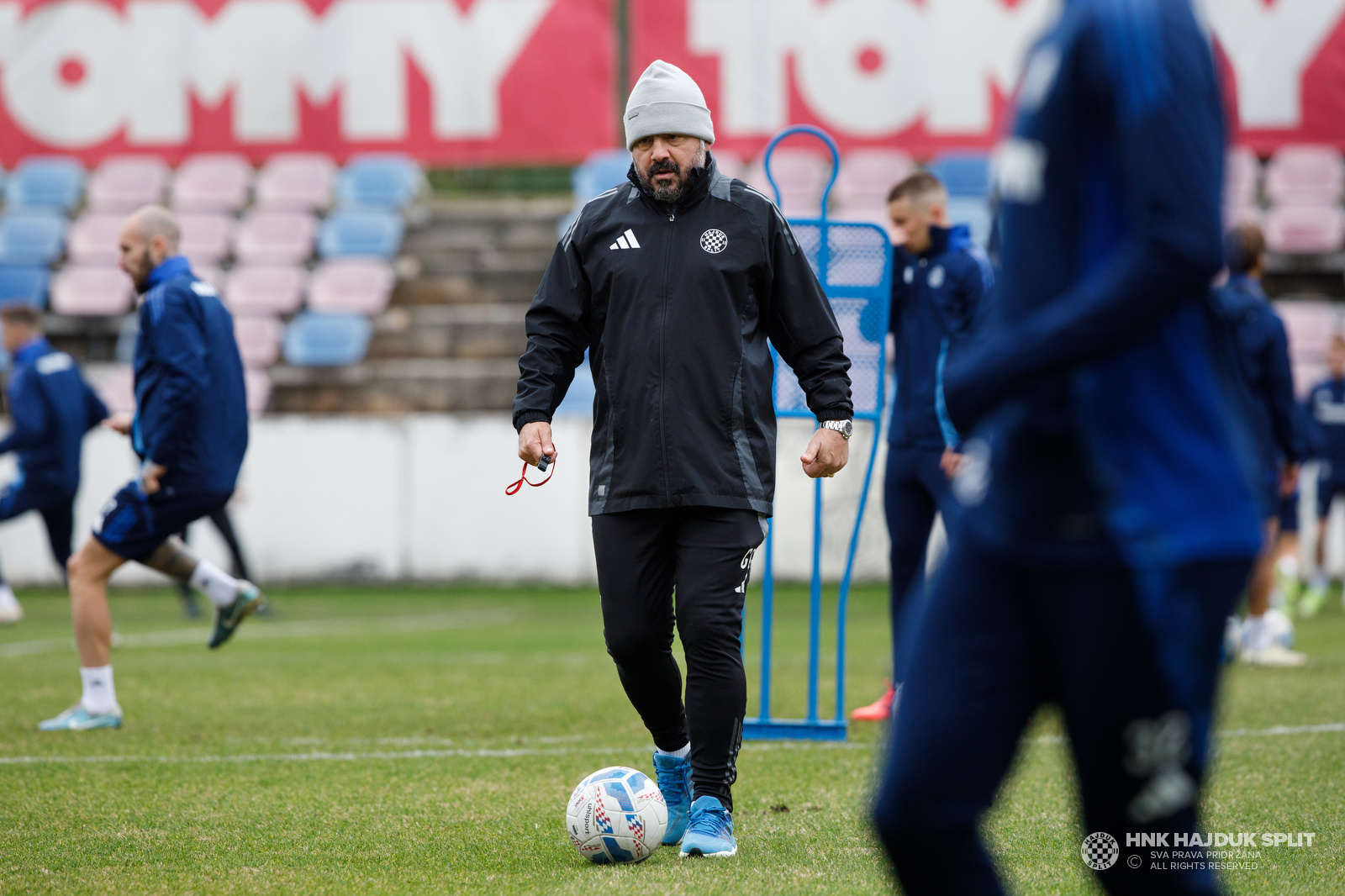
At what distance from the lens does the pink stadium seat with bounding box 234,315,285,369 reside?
1766 centimetres

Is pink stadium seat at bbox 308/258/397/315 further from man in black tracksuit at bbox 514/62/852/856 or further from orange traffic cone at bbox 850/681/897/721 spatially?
man in black tracksuit at bbox 514/62/852/856

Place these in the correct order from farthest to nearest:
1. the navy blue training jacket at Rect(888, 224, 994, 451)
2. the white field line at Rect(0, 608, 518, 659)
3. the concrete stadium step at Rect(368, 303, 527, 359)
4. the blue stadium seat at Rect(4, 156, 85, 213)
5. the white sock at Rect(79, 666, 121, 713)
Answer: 1. the blue stadium seat at Rect(4, 156, 85, 213)
2. the concrete stadium step at Rect(368, 303, 527, 359)
3. the white field line at Rect(0, 608, 518, 659)
4. the white sock at Rect(79, 666, 121, 713)
5. the navy blue training jacket at Rect(888, 224, 994, 451)

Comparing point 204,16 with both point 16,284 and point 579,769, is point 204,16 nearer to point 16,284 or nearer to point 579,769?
point 16,284

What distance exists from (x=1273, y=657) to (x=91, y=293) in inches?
579

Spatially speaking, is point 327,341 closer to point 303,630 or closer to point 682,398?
point 303,630

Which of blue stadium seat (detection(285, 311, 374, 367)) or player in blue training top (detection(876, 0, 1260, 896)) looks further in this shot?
blue stadium seat (detection(285, 311, 374, 367))

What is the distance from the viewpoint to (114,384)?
17.1 metres

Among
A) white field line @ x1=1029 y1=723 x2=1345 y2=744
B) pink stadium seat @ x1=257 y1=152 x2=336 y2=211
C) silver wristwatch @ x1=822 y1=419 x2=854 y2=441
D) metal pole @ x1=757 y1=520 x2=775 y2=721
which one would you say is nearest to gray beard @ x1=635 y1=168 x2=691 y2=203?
silver wristwatch @ x1=822 y1=419 x2=854 y2=441

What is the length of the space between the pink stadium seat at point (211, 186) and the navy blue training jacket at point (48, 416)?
8821 mm

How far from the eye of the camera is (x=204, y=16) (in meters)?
16.2

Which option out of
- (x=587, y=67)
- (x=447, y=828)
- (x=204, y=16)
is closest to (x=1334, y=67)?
(x=587, y=67)

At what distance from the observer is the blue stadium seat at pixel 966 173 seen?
18.8 m

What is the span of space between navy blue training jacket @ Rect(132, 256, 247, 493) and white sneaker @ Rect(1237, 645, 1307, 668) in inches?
238

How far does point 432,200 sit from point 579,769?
56.3 ft
